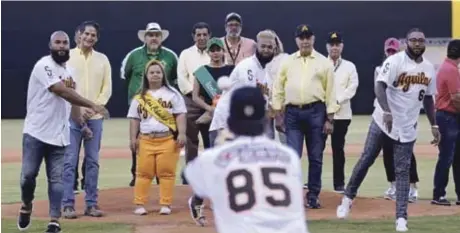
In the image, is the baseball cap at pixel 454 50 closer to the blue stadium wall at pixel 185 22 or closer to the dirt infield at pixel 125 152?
the dirt infield at pixel 125 152

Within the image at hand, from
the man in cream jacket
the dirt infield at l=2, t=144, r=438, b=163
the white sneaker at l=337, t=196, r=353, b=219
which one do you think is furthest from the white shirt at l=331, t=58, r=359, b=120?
the dirt infield at l=2, t=144, r=438, b=163

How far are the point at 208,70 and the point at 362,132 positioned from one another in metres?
14.7

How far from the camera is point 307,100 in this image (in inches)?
471

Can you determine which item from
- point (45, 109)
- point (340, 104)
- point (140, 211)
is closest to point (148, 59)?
point (140, 211)

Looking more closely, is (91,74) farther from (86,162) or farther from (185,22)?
(185,22)

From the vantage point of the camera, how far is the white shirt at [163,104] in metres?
11.4

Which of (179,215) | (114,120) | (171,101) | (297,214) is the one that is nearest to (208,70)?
(171,101)

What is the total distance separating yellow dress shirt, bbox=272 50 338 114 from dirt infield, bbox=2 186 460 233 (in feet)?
4.06

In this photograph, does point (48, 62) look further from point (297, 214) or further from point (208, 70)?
point (297, 214)

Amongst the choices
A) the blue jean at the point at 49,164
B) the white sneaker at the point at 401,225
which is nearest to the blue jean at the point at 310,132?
the white sneaker at the point at 401,225

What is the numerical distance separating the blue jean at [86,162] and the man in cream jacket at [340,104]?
139 inches

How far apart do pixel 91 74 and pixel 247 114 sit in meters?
6.61

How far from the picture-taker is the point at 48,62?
10242 mm

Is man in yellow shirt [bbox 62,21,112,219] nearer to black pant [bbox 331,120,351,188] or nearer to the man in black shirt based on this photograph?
the man in black shirt
